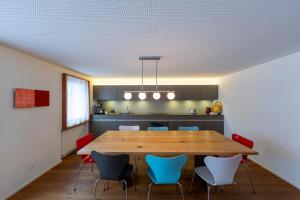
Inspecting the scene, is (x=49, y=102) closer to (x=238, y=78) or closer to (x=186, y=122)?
(x=186, y=122)

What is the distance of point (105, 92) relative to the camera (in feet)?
→ 20.8

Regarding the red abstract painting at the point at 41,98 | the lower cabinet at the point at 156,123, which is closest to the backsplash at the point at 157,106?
the lower cabinet at the point at 156,123

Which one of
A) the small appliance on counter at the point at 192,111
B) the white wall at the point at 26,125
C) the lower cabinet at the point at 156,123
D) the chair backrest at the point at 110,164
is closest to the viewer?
the chair backrest at the point at 110,164

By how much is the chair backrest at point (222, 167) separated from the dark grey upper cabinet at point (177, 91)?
13.7ft

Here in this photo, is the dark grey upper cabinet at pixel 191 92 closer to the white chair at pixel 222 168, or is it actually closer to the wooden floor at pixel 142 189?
the wooden floor at pixel 142 189

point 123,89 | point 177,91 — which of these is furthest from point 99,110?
point 177,91

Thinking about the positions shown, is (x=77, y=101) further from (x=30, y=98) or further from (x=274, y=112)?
(x=274, y=112)

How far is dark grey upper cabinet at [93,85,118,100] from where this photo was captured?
20.7 feet

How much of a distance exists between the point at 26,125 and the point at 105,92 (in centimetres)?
339

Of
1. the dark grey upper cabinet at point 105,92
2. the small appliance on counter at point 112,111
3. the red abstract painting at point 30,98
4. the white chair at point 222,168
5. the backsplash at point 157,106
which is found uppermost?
the dark grey upper cabinet at point 105,92

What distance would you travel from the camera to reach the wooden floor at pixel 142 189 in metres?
2.73

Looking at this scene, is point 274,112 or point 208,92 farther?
point 208,92

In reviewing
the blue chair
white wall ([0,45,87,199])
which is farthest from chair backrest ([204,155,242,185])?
white wall ([0,45,87,199])

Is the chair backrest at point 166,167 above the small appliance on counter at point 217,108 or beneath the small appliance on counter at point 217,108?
beneath
